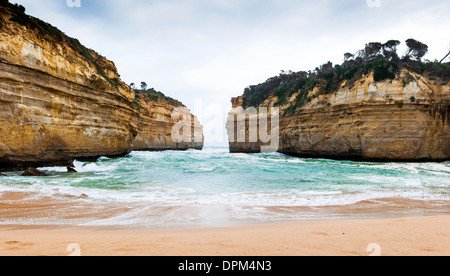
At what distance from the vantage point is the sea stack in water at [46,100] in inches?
425

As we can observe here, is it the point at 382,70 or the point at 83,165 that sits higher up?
the point at 382,70

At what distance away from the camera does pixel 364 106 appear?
18672 mm

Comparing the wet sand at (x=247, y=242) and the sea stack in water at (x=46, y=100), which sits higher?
the sea stack in water at (x=46, y=100)

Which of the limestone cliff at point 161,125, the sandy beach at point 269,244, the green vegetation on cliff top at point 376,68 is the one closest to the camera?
the sandy beach at point 269,244

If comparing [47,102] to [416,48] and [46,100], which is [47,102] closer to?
[46,100]

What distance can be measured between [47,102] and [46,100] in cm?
12

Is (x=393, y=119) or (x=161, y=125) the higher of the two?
(x=161, y=125)

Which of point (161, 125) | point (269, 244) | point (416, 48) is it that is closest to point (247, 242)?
point (269, 244)

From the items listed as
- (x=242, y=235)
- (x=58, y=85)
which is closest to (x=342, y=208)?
(x=242, y=235)

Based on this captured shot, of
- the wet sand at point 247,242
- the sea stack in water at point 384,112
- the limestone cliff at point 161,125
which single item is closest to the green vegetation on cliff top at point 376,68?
the sea stack in water at point 384,112

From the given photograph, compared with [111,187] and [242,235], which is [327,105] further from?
[242,235]

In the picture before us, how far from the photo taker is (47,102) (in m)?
12.5

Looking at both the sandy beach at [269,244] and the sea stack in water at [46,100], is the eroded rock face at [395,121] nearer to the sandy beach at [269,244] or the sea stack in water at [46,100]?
the sandy beach at [269,244]
